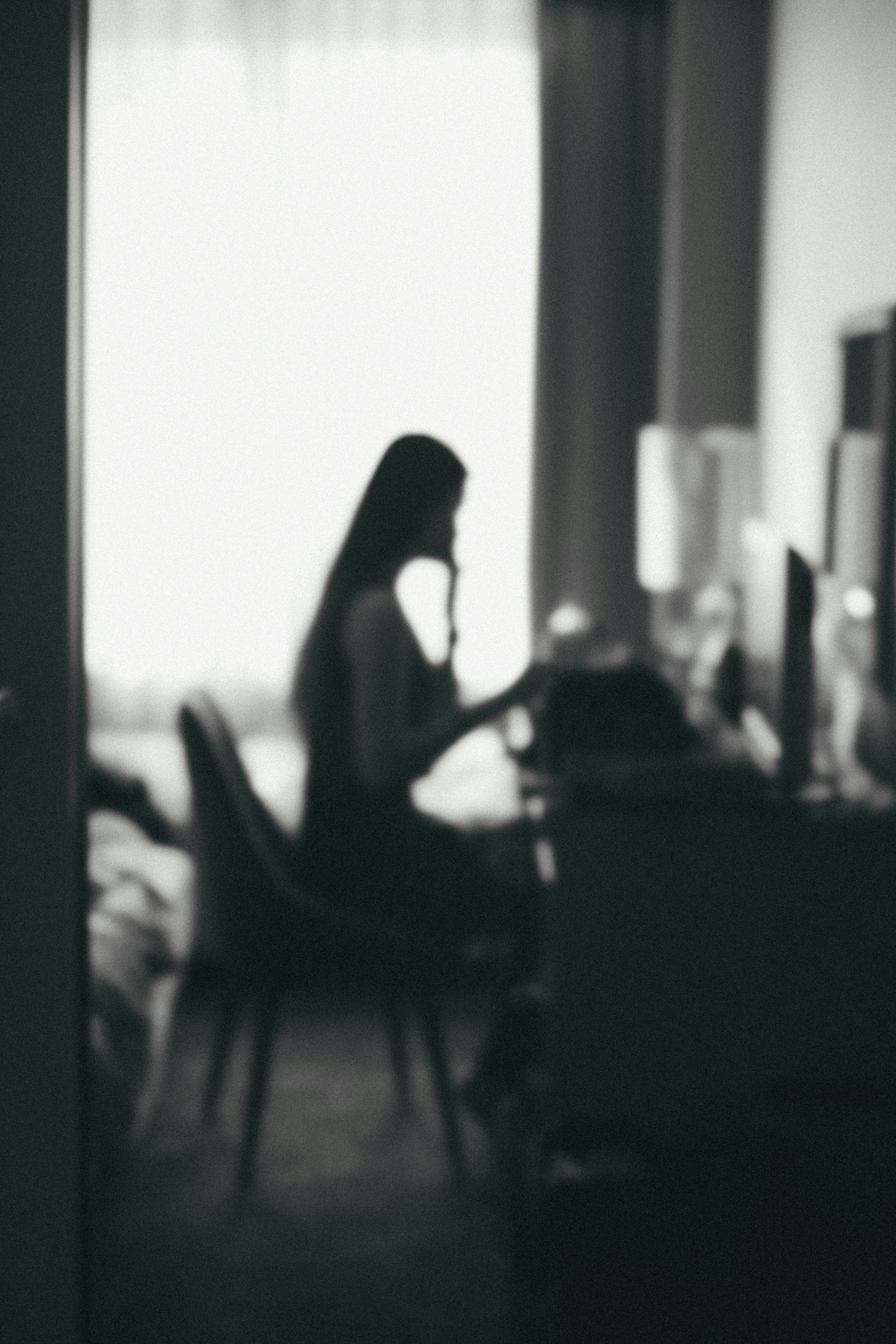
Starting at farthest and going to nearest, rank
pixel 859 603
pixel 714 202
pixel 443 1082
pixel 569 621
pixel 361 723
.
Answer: pixel 714 202 → pixel 569 621 → pixel 859 603 → pixel 443 1082 → pixel 361 723

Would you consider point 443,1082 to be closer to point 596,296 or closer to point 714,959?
point 714,959

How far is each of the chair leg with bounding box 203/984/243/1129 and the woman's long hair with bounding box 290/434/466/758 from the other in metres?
0.53

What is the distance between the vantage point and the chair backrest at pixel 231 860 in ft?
9.39

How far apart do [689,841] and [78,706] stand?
39.7 inches

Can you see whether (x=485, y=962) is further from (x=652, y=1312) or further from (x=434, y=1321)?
(x=652, y=1312)

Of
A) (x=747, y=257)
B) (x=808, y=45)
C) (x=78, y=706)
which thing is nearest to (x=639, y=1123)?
(x=78, y=706)

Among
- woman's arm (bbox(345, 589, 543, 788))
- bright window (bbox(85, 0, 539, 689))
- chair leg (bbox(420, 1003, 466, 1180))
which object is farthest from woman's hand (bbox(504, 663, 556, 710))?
bright window (bbox(85, 0, 539, 689))

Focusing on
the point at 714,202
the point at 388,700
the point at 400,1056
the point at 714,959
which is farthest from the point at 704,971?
the point at 714,202

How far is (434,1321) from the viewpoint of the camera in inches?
96.4

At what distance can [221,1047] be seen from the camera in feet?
10.5

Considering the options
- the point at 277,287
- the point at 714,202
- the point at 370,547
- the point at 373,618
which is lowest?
the point at 373,618

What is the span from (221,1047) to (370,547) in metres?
0.99

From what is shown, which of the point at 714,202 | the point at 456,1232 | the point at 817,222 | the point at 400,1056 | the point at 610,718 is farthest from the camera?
the point at 714,202

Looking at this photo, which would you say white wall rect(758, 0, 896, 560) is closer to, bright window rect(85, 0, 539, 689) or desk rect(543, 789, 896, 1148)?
bright window rect(85, 0, 539, 689)
